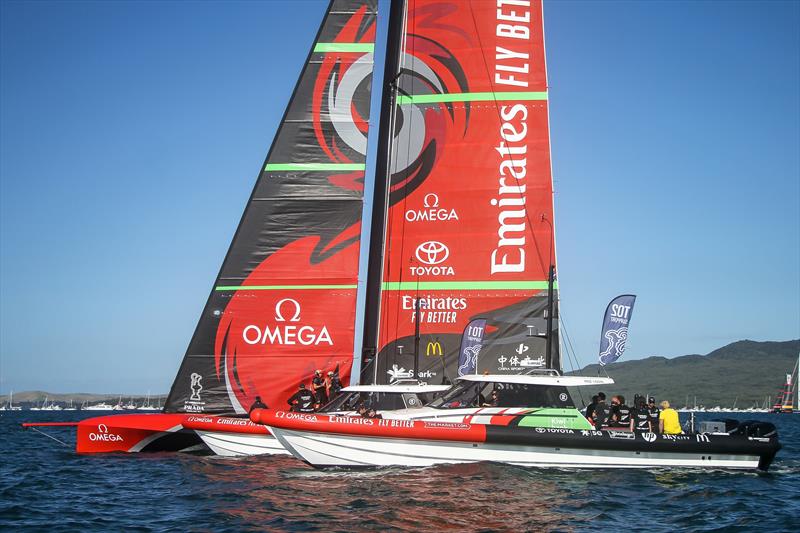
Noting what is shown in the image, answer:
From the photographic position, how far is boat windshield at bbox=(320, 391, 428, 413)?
63.2 ft

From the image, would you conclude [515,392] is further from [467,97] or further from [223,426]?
[467,97]

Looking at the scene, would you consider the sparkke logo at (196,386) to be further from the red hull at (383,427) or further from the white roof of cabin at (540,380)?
the white roof of cabin at (540,380)

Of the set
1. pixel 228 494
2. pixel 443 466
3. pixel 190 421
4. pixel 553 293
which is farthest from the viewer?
pixel 553 293

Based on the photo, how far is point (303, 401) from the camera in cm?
2044

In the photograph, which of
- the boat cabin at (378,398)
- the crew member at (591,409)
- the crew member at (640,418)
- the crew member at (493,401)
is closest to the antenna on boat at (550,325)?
the crew member at (591,409)

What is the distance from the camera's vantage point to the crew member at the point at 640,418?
18625 mm

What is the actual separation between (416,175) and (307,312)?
4.72m

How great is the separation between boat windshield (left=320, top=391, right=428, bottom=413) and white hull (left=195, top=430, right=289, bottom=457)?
155 cm

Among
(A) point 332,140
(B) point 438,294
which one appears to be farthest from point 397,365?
(A) point 332,140

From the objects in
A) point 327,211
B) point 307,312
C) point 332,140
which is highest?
point 332,140

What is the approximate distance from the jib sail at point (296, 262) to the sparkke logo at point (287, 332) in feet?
0.08

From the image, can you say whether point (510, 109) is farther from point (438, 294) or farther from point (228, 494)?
point (228, 494)

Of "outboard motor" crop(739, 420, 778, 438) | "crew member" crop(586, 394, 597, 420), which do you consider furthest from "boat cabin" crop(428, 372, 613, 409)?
"outboard motor" crop(739, 420, 778, 438)

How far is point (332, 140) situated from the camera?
2288 cm
